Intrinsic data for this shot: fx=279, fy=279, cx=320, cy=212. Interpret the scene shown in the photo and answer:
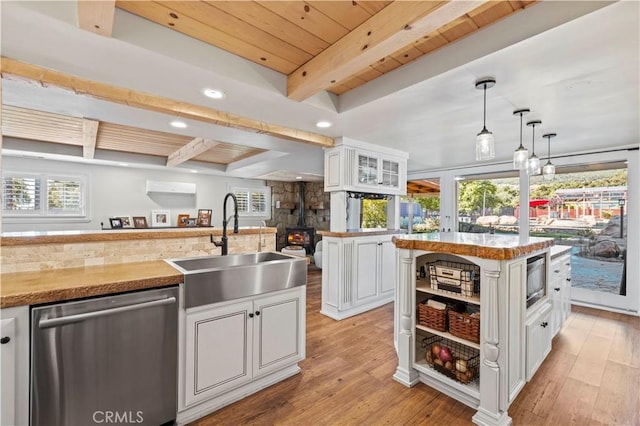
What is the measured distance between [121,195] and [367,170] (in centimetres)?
490

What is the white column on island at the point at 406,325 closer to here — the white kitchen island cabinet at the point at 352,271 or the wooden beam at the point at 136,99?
the white kitchen island cabinet at the point at 352,271

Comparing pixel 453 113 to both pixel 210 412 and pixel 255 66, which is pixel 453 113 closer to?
pixel 255 66

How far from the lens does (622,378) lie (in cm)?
225

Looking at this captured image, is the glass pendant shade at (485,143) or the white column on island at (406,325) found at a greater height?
the glass pendant shade at (485,143)

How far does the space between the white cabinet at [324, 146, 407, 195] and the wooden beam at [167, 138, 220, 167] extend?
1.65 meters

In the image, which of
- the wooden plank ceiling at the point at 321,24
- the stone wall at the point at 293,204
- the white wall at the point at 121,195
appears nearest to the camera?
the wooden plank ceiling at the point at 321,24

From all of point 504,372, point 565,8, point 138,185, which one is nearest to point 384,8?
point 565,8

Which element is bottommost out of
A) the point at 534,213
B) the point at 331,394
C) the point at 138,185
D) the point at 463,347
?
the point at 331,394

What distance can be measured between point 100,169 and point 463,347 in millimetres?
6448

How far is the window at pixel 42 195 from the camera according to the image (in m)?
4.54

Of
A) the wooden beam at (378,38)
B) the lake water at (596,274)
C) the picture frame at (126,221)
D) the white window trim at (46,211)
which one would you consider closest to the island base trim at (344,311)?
the wooden beam at (378,38)

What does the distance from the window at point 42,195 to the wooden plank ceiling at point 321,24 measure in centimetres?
499

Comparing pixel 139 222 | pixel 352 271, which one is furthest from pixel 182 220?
pixel 352 271

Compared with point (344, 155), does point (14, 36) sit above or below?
above
